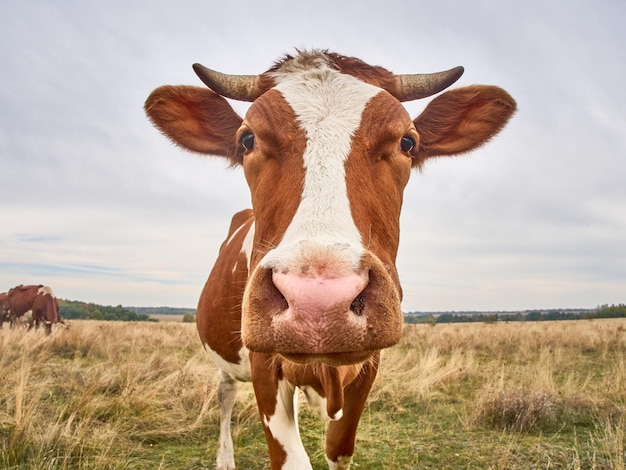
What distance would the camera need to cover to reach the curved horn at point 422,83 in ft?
9.81

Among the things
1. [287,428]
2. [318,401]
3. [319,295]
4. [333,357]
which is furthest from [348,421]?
[319,295]

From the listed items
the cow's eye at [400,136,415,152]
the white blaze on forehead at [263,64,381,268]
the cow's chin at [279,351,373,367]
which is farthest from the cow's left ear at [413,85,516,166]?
the cow's chin at [279,351,373,367]

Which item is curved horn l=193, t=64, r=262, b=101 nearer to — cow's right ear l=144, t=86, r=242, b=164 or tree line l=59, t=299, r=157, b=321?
cow's right ear l=144, t=86, r=242, b=164

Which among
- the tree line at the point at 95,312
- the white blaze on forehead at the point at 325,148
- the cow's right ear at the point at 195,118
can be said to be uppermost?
the cow's right ear at the point at 195,118

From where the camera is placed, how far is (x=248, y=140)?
8.45 feet

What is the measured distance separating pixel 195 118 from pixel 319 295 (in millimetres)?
2485

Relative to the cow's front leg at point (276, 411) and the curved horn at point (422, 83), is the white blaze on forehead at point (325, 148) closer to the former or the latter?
the curved horn at point (422, 83)

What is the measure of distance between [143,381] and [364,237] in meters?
6.64

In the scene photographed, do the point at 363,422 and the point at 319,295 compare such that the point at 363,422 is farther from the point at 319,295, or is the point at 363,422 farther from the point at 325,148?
the point at 319,295

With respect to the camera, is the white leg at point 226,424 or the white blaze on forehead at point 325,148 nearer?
the white blaze on forehead at point 325,148

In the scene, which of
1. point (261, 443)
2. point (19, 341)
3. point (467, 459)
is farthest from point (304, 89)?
point (19, 341)

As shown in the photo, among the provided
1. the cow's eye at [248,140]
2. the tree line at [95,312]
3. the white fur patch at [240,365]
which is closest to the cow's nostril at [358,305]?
the cow's eye at [248,140]

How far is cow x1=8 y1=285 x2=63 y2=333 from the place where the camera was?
66.4 feet

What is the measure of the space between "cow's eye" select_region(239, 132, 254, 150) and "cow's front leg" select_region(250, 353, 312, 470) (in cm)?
125
